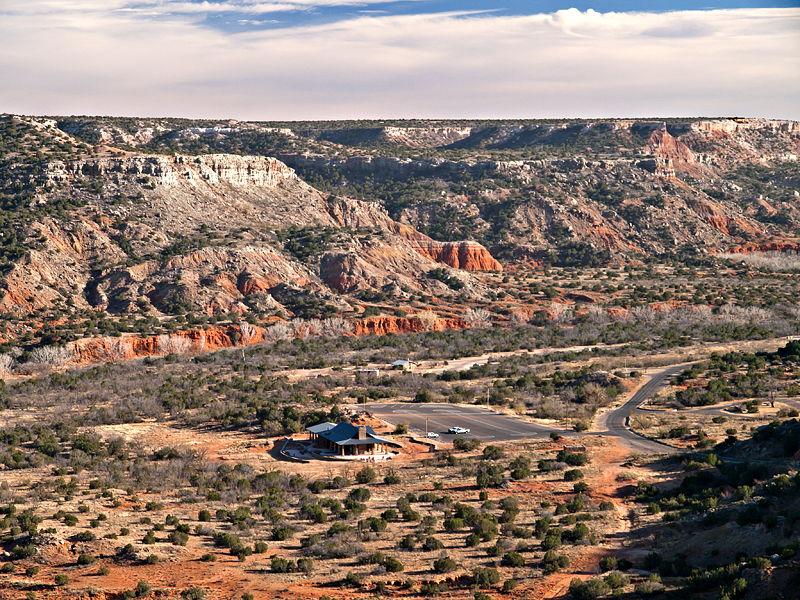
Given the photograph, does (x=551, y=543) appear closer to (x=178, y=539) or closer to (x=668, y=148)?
(x=178, y=539)

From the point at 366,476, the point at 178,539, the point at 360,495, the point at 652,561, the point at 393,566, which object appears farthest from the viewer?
the point at 366,476

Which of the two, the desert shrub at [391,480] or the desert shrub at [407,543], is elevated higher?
the desert shrub at [407,543]

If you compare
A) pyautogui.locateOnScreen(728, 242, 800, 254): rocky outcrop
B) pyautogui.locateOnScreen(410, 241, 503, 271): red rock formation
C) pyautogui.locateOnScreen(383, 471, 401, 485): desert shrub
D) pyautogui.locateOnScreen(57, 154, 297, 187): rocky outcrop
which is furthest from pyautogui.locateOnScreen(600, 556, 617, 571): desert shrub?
pyautogui.locateOnScreen(728, 242, 800, 254): rocky outcrop

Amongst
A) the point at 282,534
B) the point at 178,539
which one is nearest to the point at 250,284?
the point at 282,534

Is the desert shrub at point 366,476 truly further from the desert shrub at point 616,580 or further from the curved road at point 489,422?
the desert shrub at point 616,580

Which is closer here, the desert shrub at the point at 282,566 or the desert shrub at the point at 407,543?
the desert shrub at the point at 282,566

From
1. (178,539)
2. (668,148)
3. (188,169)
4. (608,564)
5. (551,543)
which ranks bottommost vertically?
(178,539)

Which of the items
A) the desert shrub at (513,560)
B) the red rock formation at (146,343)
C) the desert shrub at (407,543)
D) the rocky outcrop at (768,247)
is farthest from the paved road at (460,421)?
the rocky outcrop at (768,247)
